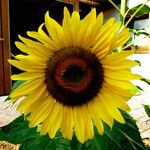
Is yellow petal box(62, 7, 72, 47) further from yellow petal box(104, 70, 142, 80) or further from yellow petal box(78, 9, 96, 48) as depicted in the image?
yellow petal box(104, 70, 142, 80)

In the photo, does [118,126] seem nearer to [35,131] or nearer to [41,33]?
[35,131]

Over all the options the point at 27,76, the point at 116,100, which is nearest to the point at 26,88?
the point at 27,76

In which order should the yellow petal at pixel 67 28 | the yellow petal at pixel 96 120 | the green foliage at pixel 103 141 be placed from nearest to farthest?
the yellow petal at pixel 67 28 → the yellow petal at pixel 96 120 → the green foliage at pixel 103 141

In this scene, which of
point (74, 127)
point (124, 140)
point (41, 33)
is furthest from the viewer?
point (124, 140)

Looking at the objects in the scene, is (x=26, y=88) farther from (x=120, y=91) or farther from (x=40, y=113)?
(x=120, y=91)

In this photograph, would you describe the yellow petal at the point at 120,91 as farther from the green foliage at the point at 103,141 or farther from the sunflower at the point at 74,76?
the green foliage at the point at 103,141

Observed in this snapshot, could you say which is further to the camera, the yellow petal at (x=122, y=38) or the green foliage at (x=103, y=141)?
the green foliage at (x=103, y=141)

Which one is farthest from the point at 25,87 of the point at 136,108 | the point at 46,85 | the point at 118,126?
the point at 136,108

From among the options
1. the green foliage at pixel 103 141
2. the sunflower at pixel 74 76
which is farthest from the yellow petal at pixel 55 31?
the green foliage at pixel 103 141
